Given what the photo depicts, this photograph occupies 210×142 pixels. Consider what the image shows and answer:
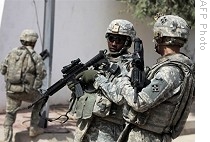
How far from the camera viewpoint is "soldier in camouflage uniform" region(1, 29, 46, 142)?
5.71 m

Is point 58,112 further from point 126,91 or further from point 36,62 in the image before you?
point 126,91

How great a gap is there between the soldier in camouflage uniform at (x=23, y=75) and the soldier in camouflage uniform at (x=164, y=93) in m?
2.86

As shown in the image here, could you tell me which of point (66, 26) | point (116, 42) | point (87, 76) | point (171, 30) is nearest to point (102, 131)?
point (87, 76)

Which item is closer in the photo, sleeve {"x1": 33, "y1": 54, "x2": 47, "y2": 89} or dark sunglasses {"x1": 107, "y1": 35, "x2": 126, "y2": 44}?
dark sunglasses {"x1": 107, "y1": 35, "x2": 126, "y2": 44}

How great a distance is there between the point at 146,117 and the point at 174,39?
2.04 ft

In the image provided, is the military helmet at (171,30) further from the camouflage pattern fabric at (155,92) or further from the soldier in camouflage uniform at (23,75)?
the soldier in camouflage uniform at (23,75)

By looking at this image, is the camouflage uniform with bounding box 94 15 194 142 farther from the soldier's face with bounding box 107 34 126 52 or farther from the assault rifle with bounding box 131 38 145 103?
the soldier's face with bounding box 107 34 126 52

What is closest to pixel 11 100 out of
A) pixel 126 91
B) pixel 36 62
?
pixel 36 62

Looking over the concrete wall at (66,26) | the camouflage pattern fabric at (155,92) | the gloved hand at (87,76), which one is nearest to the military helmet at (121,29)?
the gloved hand at (87,76)

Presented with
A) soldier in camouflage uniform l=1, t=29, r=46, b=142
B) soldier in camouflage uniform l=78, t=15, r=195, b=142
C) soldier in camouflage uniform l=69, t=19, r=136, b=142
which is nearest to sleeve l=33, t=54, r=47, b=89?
soldier in camouflage uniform l=1, t=29, r=46, b=142

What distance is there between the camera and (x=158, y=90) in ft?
9.25

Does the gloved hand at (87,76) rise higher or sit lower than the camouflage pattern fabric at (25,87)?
higher

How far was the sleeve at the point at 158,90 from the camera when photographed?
282cm
